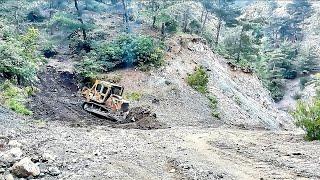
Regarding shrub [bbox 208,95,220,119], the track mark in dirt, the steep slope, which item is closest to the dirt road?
the track mark in dirt

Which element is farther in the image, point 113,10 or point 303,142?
point 113,10

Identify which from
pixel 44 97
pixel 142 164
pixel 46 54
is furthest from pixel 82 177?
pixel 46 54

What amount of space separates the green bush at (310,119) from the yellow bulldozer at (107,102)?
8.89 meters

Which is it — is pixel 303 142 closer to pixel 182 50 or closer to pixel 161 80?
pixel 161 80

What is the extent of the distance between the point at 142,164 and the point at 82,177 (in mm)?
2166

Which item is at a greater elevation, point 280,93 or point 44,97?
point 44,97

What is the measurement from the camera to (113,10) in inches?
2179

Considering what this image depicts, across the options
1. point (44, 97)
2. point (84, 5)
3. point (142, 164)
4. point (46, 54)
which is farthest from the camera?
point (84, 5)

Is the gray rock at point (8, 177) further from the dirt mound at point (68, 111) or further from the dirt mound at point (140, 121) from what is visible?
the dirt mound at point (140, 121)

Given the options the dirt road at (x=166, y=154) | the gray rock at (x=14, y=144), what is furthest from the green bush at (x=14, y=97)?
the gray rock at (x=14, y=144)

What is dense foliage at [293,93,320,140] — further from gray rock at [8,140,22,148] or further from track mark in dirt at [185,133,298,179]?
gray rock at [8,140,22,148]

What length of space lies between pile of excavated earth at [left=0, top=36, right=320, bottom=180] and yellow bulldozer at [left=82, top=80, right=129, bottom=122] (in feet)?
1.94

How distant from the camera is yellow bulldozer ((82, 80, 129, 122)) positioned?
22.1 m

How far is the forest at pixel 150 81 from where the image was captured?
15891mm
